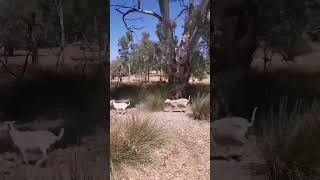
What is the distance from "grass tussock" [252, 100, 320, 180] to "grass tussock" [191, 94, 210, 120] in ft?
3.75

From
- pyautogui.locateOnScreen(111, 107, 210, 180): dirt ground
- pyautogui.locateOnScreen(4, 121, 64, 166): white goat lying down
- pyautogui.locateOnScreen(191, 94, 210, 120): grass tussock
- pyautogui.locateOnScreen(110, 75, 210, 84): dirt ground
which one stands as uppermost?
pyautogui.locateOnScreen(110, 75, 210, 84): dirt ground

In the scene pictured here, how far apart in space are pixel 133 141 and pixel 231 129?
2.97 ft

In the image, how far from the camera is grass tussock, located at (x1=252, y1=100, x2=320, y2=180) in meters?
2.98

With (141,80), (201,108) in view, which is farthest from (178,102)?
(141,80)

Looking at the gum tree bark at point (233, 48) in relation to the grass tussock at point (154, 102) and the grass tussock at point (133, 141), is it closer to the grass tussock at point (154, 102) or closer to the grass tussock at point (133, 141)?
the grass tussock at point (133, 141)

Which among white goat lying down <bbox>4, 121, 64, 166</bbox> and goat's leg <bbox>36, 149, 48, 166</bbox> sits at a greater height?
white goat lying down <bbox>4, 121, 64, 166</bbox>

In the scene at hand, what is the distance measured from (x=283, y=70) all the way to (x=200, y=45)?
2390 mm

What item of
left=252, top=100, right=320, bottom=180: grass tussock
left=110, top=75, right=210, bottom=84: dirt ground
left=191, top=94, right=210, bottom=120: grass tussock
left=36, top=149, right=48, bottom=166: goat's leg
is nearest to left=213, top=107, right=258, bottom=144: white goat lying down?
left=252, top=100, right=320, bottom=180: grass tussock

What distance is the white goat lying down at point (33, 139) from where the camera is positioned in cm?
302

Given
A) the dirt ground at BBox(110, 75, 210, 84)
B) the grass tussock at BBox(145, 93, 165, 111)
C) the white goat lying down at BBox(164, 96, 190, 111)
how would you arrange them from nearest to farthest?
the grass tussock at BBox(145, 93, 165, 111), the white goat lying down at BBox(164, 96, 190, 111), the dirt ground at BBox(110, 75, 210, 84)

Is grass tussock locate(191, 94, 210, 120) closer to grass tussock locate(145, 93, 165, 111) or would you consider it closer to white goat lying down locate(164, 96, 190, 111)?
white goat lying down locate(164, 96, 190, 111)

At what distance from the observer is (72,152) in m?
3.10

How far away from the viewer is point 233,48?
10.1ft

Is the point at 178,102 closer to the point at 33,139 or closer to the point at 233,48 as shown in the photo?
the point at 233,48
